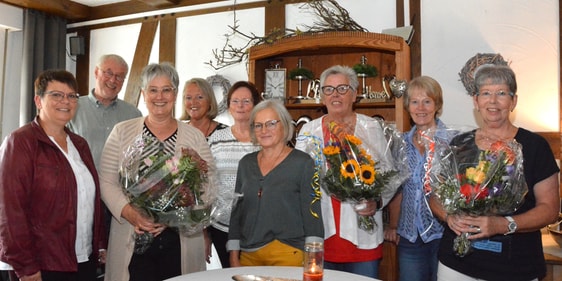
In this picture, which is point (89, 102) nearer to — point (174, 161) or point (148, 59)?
point (174, 161)

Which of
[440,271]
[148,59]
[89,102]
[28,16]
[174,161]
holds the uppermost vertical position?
[28,16]

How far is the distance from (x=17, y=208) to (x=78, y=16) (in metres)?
4.42

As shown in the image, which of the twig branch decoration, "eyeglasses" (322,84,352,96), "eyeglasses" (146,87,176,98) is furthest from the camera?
the twig branch decoration

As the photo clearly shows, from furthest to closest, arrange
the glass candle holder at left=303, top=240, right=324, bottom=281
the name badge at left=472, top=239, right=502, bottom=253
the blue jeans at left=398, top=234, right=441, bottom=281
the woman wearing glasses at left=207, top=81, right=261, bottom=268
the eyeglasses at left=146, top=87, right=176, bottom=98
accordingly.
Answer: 1. the woman wearing glasses at left=207, top=81, right=261, bottom=268
2. the blue jeans at left=398, top=234, right=441, bottom=281
3. the eyeglasses at left=146, top=87, right=176, bottom=98
4. the name badge at left=472, top=239, right=502, bottom=253
5. the glass candle holder at left=303, top=240, right=324, bottom=281

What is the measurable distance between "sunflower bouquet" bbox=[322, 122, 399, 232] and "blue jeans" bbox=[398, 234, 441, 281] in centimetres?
43

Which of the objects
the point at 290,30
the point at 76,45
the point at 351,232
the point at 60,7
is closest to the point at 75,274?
the point at 351,232

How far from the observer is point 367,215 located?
243cm

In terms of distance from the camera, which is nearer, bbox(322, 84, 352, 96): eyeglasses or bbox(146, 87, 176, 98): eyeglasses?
bbox(146, 87, 176, 98): eyeglasses

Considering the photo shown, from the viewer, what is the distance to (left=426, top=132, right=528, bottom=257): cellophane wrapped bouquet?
181 centimetres

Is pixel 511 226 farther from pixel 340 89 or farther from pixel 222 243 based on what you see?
pixel 222 243

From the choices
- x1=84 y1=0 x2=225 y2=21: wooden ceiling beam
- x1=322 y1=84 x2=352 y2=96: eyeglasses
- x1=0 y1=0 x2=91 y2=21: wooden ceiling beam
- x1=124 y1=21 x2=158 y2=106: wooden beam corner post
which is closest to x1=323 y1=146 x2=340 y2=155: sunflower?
x1=322 y1=84 x2=352 y2=96: eyeglasses

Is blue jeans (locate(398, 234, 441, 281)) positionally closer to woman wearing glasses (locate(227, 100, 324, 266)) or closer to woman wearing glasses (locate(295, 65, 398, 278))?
woman wearing glasses (locate(295, 65, 398, 278))

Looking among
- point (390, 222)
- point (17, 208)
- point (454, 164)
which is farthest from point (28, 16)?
point (454, 164)

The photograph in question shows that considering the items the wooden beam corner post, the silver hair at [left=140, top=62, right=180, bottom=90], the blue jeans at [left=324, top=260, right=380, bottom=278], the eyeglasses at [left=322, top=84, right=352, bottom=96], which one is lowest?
the blue jeans at [left=324, top=260, right=380, bottom=278]
